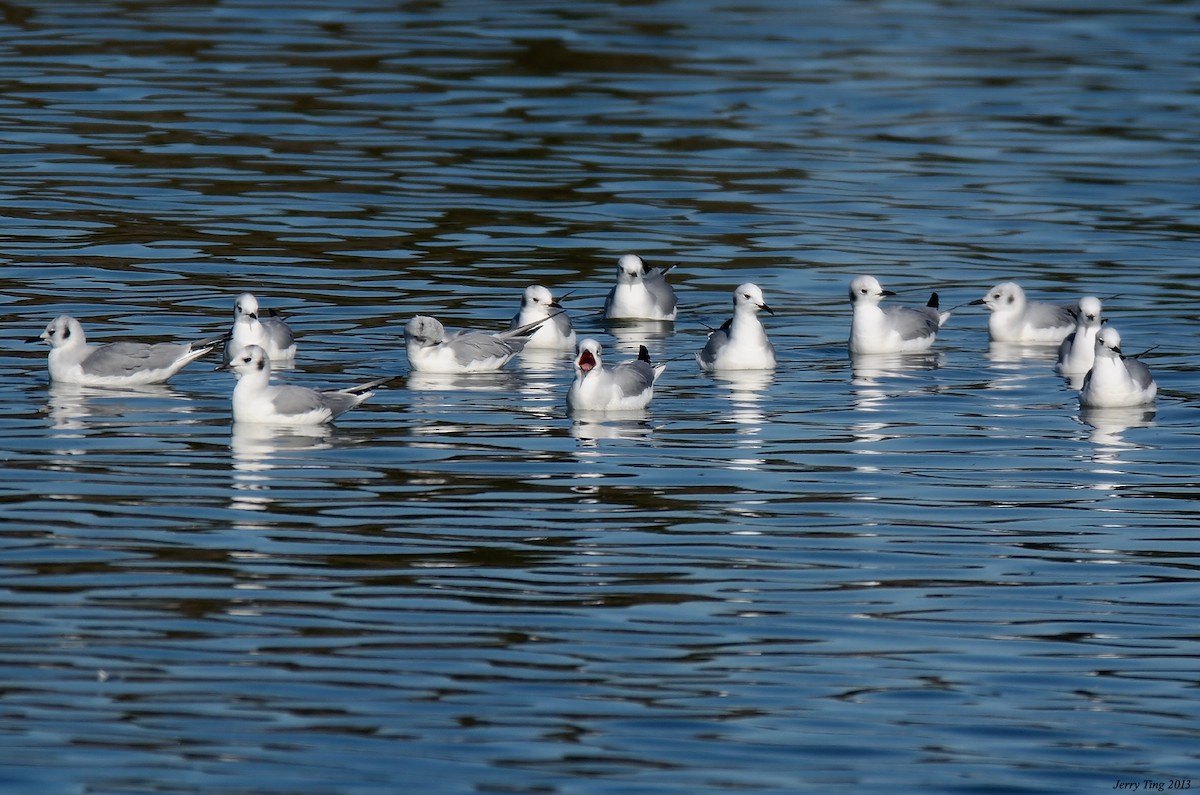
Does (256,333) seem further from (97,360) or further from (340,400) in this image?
(340,400)

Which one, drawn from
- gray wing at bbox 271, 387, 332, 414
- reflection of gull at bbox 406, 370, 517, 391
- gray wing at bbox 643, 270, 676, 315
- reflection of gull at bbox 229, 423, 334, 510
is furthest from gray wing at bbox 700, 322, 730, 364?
gray wing at bbox 271, 387, 332, 414

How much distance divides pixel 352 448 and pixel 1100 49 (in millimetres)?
28631

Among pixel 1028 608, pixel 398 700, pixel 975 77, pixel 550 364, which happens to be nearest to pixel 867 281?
pixel 550 364

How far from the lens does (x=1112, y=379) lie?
56.8 ft

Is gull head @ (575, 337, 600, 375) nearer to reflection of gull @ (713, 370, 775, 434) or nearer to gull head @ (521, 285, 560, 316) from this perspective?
reflection of gull @ (713, 370, 775, 434)

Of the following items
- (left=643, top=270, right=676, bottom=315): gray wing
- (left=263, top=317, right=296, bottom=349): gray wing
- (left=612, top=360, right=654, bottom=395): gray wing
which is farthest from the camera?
(left=643, top=270, right=676, bottom=315): gray wing

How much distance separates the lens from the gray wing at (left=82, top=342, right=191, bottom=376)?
17203mm

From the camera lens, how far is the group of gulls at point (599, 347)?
16.3 meters

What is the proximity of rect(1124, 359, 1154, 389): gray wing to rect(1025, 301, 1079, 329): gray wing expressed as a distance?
3.19 m

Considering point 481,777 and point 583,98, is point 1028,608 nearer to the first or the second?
point 481,777

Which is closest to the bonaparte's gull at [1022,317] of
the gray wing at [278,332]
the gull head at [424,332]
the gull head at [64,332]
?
the gull head at [424,332]

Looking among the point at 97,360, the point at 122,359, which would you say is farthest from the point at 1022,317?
the point at 97,360

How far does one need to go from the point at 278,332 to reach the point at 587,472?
4.45m

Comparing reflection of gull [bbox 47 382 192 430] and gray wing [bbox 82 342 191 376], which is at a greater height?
gray wing [bbox 82 342 191 376]
